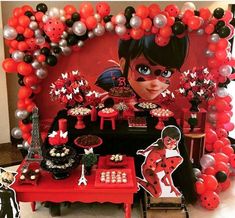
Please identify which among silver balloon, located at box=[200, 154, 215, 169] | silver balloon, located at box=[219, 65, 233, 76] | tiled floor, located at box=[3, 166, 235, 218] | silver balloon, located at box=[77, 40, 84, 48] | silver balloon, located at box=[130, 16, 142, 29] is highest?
silver balloon, located at box=[130, 16, 142, 29]

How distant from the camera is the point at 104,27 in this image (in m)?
4.32

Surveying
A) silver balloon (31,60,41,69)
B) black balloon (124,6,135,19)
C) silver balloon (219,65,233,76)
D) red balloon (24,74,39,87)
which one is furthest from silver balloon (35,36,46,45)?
silver balloon (219,65,233,76)

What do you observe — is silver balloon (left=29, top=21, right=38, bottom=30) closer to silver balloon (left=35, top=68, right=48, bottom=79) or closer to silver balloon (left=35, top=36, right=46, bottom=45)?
silver balloon (left=35, top=36, right=46, bottom=45)

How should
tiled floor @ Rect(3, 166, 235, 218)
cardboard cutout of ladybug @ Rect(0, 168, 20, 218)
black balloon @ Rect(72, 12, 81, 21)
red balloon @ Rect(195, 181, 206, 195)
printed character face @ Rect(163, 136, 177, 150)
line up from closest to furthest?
1. cardboard cutout of ladybug @ Rect(0, 168, 20, 218)
2. printed character face @ Rect(163, 136, 177, 150)
3. tiled floor @ Rect(3, 166, 235, 218)
4. red balloon @ Rect(195, 181, 206, 195)
5. black balloon @ Rect(72, 12, 81, 21)

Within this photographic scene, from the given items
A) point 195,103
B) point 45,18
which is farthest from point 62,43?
point 195,103

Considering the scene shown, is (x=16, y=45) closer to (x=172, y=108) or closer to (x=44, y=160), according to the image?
(x=44, y=160)

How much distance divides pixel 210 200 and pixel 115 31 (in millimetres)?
2292

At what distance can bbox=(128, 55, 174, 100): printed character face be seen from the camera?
189 inches

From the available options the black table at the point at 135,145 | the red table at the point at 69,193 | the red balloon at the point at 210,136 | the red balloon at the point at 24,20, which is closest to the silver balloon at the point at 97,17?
the red balloon at the point at 24,20

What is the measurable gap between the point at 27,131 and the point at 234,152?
9.33ft

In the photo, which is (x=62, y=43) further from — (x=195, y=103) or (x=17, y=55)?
(x=195, y=103)

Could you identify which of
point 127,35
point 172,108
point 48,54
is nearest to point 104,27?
point 127,35

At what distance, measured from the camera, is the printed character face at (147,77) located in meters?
4.79

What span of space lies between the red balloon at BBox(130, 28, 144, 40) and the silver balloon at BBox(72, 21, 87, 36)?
573 millimetres
